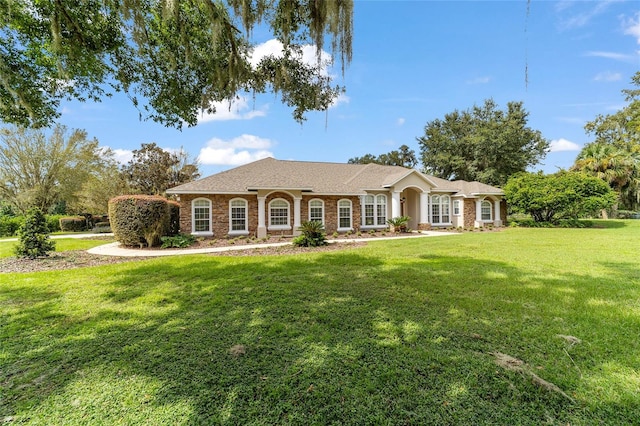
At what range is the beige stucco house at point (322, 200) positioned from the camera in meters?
15.4

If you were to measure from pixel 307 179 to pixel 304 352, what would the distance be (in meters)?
15.6

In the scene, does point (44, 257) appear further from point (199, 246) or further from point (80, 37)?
point (80, 37)

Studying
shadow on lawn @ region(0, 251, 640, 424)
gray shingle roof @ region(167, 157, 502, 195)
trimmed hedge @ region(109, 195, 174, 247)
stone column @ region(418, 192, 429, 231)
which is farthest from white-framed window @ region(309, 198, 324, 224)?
shadow on lawn @ region(0, 251, 640, 424)

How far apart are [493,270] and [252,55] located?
7.72 metres

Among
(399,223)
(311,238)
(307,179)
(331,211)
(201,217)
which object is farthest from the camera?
(307,179)

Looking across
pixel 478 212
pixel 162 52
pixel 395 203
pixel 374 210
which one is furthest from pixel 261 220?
pixel 478 212

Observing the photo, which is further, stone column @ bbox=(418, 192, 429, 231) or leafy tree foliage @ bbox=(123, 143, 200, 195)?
leafy tree foliage @ bbox=(123, 143, 200, 195)

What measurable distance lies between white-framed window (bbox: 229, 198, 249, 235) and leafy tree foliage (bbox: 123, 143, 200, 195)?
1258cm

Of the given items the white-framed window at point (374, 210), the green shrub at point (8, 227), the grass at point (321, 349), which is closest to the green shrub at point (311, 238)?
the grass at point (321, 349)

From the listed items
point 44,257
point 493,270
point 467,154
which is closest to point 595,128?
point 467,154

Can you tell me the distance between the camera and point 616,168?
2388 cm

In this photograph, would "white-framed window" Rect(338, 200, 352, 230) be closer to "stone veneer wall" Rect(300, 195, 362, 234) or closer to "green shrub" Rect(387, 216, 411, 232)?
"stone veneer wall" Rect(300, 195, 362, 234)

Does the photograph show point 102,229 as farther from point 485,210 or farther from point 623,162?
point 623,162

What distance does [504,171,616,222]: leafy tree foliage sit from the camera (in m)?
19.6
